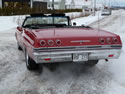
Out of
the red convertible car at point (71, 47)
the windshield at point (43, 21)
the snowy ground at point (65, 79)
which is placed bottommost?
the snowy ground at point (65, 79)

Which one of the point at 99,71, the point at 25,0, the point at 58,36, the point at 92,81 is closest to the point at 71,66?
the point at 99,71

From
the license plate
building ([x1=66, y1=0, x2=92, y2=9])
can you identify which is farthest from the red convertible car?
building ([x1=66, y1=0, x2=92, y2=9])

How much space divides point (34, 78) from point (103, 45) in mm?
1793

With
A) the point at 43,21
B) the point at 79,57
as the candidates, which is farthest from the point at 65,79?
the point at 43,21

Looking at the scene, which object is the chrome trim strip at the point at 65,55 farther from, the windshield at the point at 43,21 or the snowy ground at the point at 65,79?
the windshield at the point at 43,21

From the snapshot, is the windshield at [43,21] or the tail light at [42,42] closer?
the tail light at [42,42]

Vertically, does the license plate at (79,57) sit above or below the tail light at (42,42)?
below

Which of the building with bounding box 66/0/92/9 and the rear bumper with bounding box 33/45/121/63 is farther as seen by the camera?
the building with bounding box 66/0/92/9

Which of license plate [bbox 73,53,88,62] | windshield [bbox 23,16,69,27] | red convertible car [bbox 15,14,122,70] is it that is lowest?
license plate [bbox 73,53,88,62]

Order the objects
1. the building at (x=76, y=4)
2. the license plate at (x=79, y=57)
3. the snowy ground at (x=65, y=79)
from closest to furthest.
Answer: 1. the snowy ground at (x=65, y=79)
2. the license plate at (x=79, y=57)
3. the building at (x=76, y=4)

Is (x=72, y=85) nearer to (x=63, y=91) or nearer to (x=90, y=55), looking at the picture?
(x=63, y=91)

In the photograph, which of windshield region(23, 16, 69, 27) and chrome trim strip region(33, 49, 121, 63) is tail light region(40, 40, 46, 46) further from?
windshield region(23, 16, 69, 27)

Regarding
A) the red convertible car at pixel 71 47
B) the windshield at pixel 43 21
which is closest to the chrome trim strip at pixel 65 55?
the red convertible car at pixel 71 47

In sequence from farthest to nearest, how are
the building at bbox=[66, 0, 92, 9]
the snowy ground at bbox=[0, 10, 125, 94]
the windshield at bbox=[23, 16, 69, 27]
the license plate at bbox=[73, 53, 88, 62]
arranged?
the building at bbox=[66, 0, 92, 9], the windshield at bbox=[23, 16, 69, 27], the license plate at bbox=[73, 53, 88, 62], the snowy ground at bbox=[0, 10, 125, 94]
